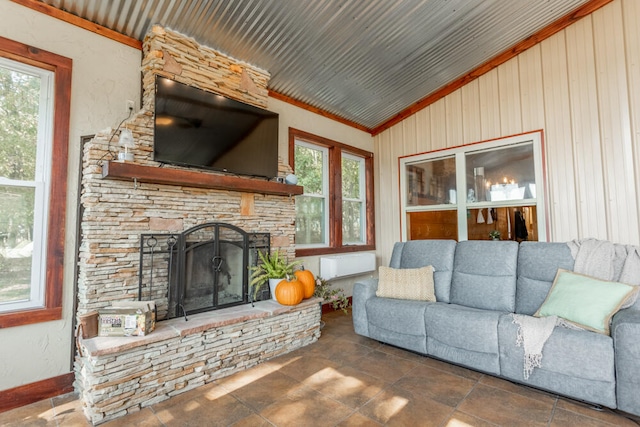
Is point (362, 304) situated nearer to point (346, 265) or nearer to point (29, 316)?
point (346, 265)

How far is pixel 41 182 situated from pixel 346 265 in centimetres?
320

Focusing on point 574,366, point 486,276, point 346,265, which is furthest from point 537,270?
point 346,265

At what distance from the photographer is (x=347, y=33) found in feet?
10.2

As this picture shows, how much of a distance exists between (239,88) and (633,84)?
3.92m

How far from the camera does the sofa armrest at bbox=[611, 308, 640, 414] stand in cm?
179

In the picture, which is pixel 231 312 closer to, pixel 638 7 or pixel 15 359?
pixel 15 359

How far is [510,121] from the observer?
3.87 metres

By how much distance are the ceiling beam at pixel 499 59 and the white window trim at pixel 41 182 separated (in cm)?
402

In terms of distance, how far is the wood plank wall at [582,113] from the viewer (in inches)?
125

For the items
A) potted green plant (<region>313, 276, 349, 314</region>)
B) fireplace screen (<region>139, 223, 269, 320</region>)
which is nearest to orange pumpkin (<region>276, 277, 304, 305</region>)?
fireplace screen (<region>139, 223, 269, 320</region>)

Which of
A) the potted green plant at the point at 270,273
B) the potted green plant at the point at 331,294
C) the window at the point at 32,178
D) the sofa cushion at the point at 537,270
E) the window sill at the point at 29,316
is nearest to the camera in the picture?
the window sill at the point at 29,316

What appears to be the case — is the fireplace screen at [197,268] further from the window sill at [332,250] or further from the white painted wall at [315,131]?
the white painted wall at [315,131]

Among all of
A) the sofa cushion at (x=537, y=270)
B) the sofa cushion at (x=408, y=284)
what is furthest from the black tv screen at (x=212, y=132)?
the sofa cushion at (x=537, y=270)

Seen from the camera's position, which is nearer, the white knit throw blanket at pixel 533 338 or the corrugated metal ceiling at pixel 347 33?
the white knit throw blanket at pixel 533 338
